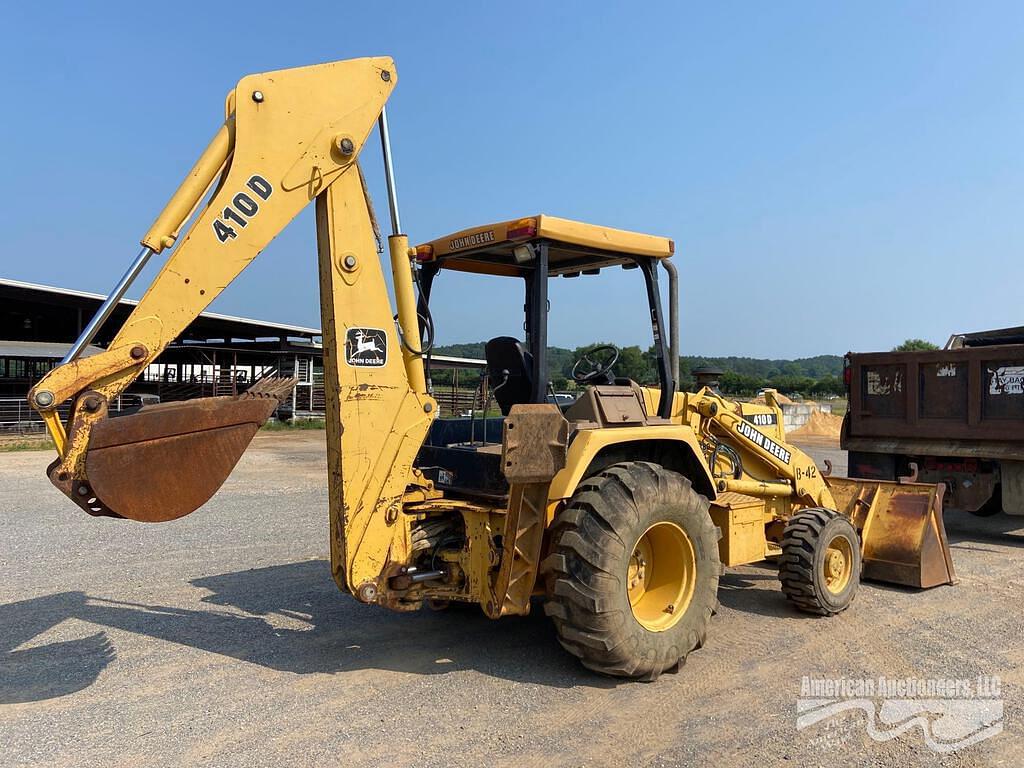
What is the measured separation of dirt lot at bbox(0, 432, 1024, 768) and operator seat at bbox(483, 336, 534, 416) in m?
1.62

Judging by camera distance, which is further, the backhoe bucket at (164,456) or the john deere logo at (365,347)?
the john deere logo at (365,347)

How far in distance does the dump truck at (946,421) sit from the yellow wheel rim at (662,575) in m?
4.66

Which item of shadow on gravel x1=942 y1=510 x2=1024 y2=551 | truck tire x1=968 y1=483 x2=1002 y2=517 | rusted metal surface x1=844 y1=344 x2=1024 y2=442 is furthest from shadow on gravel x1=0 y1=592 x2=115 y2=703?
truck tire x1=968 y1=483 x2=1002 y2=517

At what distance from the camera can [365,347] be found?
4.15 m

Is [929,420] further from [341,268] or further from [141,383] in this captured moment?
[141,383]

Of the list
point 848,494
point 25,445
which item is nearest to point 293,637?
point 848,494

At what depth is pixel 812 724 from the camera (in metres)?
3.86

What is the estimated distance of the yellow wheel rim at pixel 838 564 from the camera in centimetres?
589

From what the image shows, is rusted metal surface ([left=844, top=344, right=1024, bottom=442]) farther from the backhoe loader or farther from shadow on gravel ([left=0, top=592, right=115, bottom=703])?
shadow on gravel ([left=0, top=592, right=115, bottom=703])

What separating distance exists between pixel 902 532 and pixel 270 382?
17.9 feet

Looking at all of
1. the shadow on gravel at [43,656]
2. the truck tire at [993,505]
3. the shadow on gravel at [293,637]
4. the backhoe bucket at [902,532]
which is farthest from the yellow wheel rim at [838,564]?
the shadow on gravel at [43,656]

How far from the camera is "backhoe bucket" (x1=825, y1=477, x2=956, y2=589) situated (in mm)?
6473

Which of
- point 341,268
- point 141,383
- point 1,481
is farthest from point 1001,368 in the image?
point 141,383

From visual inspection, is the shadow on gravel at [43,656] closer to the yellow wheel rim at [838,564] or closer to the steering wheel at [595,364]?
the steering wheel at [595,364]
